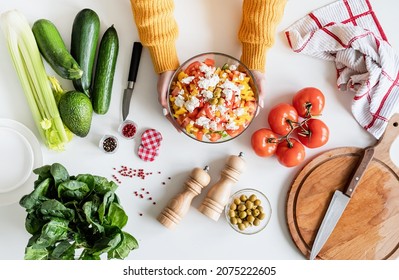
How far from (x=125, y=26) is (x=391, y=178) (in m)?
1.09

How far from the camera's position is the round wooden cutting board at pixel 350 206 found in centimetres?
162

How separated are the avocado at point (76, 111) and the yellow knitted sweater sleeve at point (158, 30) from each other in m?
0.28

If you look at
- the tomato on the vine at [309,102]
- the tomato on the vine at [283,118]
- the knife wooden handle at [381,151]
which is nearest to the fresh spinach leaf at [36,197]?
the tomato on the vine at [283,118]

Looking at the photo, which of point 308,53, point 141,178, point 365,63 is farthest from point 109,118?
point 365,63

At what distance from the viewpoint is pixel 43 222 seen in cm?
125

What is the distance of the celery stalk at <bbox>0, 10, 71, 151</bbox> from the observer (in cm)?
149

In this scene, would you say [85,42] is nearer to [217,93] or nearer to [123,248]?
[217,93]

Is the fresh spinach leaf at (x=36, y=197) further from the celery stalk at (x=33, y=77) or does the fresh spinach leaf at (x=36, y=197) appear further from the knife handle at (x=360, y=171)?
the knife handle at (x=360, y=171)

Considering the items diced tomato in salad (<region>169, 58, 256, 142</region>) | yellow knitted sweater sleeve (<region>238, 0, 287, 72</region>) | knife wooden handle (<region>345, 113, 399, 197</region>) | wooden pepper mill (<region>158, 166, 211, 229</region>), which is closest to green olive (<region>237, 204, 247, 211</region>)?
wooden pepper mill (<region>158, 166, 211, 229</region>)

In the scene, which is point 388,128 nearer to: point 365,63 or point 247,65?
point 365,63

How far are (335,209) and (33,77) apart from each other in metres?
1.14

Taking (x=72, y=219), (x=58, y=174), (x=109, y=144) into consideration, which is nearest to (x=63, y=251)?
(x=72, y=219)

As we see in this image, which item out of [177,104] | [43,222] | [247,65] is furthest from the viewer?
[247,65]

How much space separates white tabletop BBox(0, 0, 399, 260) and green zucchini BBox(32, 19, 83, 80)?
74 mm
